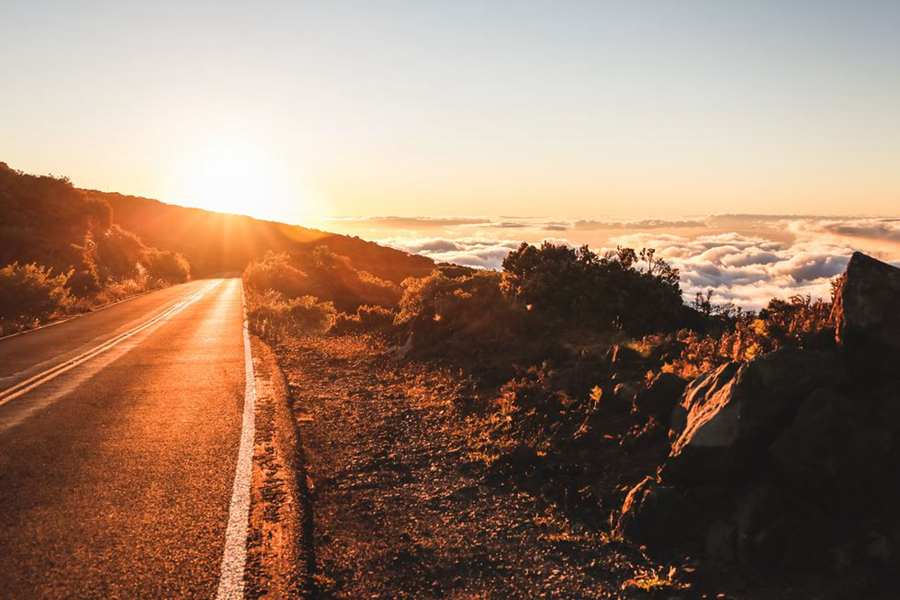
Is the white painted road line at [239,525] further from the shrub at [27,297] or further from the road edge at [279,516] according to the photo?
the shrub at [27,297]

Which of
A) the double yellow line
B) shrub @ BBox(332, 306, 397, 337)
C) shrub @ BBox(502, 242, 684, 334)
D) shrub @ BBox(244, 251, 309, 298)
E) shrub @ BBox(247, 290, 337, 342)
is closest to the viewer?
the double yellow line

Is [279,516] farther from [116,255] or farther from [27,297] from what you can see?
[116,255]

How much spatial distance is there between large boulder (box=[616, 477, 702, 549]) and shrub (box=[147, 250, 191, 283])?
195 ft

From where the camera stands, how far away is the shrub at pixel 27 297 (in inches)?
826

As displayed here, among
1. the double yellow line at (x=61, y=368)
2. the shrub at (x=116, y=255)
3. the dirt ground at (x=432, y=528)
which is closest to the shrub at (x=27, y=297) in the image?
the double yellow line at (x=61, y=368)

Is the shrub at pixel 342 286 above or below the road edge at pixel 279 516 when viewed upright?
below

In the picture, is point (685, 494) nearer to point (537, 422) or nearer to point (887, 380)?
point (887, 380)

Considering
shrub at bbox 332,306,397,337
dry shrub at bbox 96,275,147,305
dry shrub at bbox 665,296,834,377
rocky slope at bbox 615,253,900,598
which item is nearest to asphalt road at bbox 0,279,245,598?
rocky slope at bbox 615,253,900,598

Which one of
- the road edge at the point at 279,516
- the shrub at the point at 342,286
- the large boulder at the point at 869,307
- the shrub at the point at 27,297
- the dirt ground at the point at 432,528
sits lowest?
the shrub at the point at 342,286

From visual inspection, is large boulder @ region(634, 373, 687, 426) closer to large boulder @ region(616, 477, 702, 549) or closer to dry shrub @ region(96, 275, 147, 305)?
large boulder @ region(616, 477, 702, 549)

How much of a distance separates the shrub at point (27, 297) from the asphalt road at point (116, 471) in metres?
8.69

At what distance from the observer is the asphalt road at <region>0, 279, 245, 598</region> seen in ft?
14.2

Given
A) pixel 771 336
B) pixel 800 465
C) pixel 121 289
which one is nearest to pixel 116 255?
pixel 121 289

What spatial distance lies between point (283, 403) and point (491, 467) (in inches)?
190
